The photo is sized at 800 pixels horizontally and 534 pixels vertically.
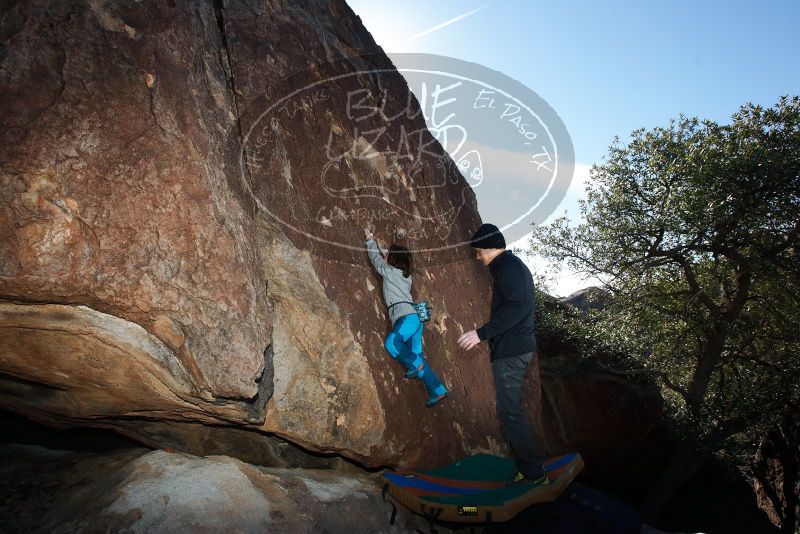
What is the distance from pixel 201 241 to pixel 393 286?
218cm

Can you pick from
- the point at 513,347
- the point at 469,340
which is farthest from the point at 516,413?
the point at 469,340

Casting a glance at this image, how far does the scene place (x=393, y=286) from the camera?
506 centimetres

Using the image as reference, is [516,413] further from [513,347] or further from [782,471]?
[782,471]

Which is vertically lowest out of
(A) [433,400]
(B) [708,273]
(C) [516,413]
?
(A) [433,400]

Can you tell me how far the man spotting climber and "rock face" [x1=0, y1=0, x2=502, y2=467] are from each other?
0.98 metres

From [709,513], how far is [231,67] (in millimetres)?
17974

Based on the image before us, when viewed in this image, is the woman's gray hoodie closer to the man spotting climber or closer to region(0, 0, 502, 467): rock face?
region(0, 0, 502, 467): rock face

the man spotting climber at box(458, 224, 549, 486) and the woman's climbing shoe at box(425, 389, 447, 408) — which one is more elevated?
the man spotting climber at box(458, 224, 549, 486)

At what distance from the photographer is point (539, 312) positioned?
1425 cm

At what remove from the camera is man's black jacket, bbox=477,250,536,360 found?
14.5 feet

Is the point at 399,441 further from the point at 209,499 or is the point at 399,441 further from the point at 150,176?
the point at 150,176

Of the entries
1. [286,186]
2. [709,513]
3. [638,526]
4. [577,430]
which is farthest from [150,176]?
[709,513]

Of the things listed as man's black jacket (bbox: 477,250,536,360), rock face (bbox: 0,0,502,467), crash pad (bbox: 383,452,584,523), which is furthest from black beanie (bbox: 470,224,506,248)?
crash pad (bbox: 383,452,584,523)

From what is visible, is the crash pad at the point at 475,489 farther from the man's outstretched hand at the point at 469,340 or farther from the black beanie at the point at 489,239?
the black beanie at the point at 489,239
